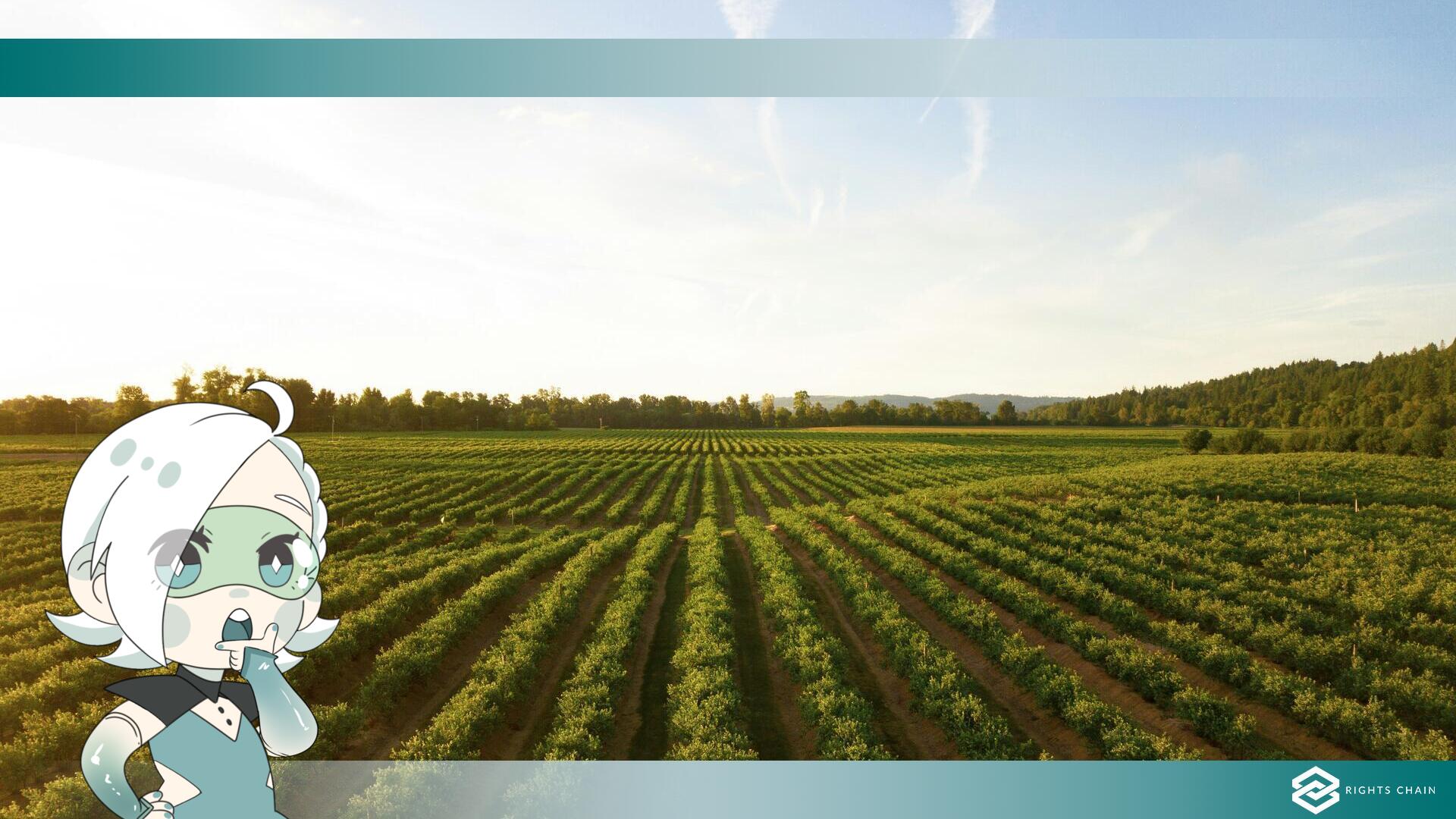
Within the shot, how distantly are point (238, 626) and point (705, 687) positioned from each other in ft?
22.3

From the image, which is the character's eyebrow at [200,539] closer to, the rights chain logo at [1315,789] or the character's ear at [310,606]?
the character's ear at [310,606]

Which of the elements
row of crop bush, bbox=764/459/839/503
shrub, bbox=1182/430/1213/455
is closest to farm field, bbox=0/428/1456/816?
row of crop bush, bbox=764/459/839/503

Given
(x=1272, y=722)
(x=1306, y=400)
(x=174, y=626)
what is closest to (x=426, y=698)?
(x=174, y=626)

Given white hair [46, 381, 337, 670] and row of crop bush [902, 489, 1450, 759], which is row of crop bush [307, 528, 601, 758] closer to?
white hair [46, 381, 337, 670]

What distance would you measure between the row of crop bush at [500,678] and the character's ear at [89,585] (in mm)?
4355

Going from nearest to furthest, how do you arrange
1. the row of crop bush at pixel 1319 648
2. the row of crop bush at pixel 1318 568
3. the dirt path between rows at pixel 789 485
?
the row of crop bush at pixel 1319 648
the row of crop bush at pixel 1318 568
the dirt path between rows at pixel 789 485

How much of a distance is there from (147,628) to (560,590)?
10.8 meters

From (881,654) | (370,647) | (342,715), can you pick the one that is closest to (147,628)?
(342,715)

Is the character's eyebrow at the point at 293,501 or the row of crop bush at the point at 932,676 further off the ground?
the character's eyebrow at the point at 293,501

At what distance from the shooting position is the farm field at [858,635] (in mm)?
8453

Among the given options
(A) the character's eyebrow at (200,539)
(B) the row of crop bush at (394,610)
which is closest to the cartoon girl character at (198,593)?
(A) the character's eyebrow at (200,539)

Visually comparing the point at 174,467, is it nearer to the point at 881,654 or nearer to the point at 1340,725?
the point at 881,654

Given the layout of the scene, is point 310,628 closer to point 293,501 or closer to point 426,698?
point 293,501

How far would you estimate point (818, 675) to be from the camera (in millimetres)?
10133
